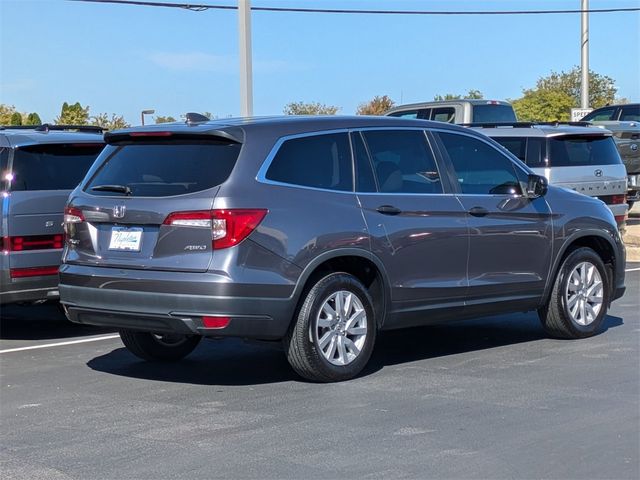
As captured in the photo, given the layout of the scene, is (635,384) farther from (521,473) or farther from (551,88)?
(551,88)

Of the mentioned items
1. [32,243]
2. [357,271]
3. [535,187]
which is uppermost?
[535,187]

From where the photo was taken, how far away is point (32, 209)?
30.6 ft

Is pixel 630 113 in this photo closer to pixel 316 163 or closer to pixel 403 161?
pixel 403 161

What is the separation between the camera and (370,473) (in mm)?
5293

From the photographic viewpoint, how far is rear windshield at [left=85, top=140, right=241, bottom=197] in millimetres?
7129

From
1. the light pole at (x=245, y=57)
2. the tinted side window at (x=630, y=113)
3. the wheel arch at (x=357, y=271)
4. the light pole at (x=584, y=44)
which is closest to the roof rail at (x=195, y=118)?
the wheel arch at (x=357, y=271)

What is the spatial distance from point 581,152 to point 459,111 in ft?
19.0

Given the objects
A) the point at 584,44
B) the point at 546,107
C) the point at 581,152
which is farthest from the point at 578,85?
the point at 581,152

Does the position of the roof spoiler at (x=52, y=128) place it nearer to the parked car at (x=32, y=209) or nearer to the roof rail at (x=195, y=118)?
the parked car at (x=32, y=209)

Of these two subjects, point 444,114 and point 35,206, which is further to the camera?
point 444,114

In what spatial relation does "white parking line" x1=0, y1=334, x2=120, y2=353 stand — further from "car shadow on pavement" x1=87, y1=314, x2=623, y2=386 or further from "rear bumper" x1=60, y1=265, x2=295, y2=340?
"rear bumper" x1=60, y1=265, x2=295, y2=340

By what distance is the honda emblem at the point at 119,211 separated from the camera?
7.27 metres

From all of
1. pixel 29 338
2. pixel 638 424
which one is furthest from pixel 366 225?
pixel 29 338

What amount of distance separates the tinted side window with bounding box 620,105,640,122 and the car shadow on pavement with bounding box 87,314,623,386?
15.1 metres
